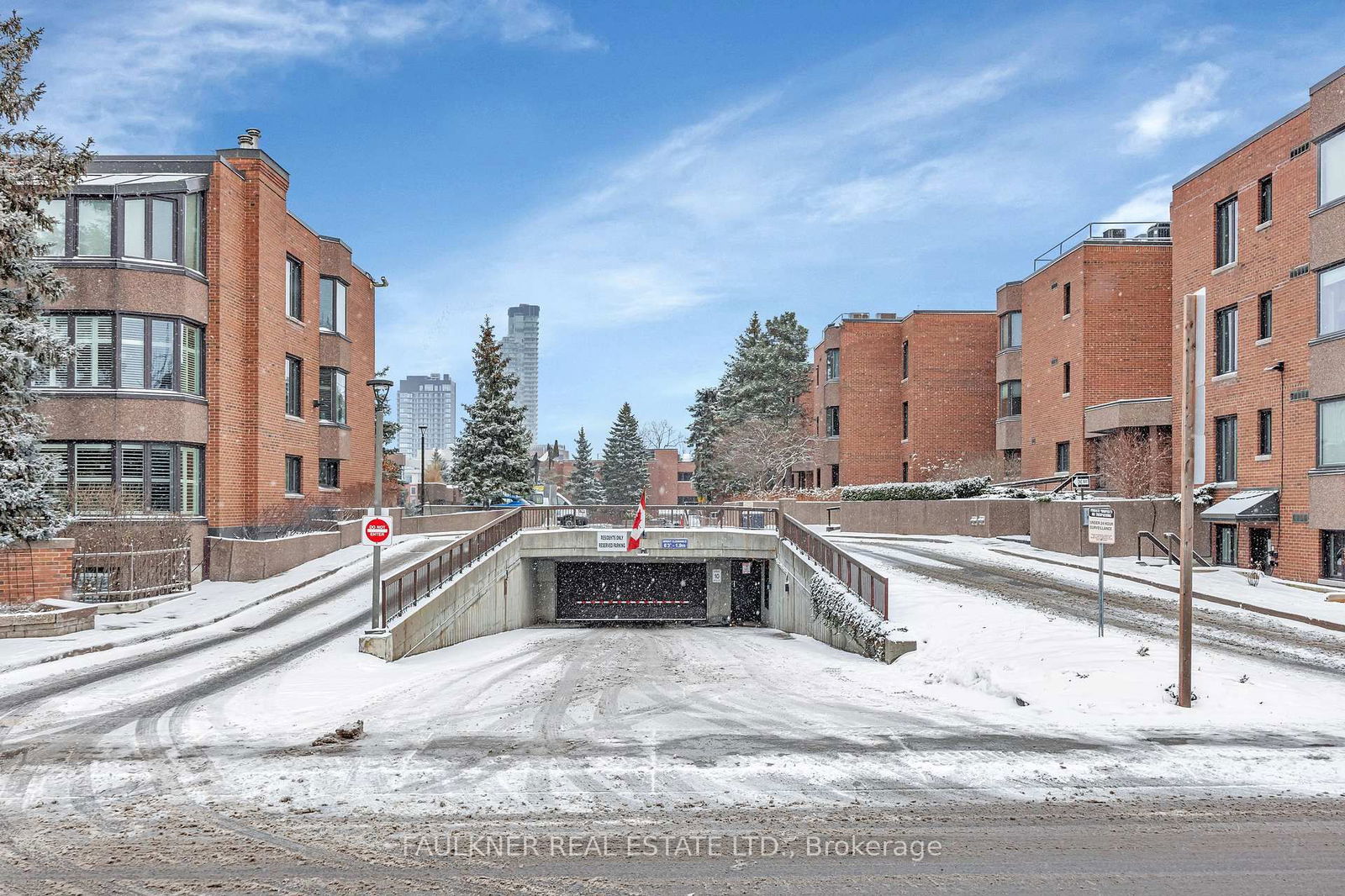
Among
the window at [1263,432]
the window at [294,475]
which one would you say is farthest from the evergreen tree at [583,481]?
the window at [1263,432]

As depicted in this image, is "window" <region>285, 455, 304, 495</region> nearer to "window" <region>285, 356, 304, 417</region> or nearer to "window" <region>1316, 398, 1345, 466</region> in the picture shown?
"window" <region>285, 356, 304, 417</region>

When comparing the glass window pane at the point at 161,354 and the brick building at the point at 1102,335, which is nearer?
the glass window pane at the point at 161,354

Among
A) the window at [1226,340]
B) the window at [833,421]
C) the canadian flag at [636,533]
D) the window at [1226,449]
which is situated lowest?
the canadian flag at [636,533]

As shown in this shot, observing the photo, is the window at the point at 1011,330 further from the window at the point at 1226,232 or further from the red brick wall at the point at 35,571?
the red brick wall at the point at 35,571

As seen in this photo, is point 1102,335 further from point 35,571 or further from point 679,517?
point 35,571

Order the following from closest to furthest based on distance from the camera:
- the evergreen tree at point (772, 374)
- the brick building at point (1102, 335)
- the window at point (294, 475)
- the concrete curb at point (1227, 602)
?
the concrete curb at point (1227, 602) < the window at point (294, 475) < the brick building at point (1102, 335) < the evergreen tree at point (772, 374)

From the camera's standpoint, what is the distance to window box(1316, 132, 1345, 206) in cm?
1959

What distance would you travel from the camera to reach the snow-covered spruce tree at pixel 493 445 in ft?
144

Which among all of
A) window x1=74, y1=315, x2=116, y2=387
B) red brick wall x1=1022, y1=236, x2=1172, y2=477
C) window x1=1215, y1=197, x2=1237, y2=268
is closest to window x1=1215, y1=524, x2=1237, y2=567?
window x1=1215, y1=197, x2=1237, y2=268

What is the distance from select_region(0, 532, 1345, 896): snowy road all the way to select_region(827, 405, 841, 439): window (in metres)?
37.7

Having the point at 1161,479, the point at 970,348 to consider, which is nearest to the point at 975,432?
the point at 970,348

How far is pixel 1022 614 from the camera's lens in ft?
49.8

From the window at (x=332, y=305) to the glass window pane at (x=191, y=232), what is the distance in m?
8.77

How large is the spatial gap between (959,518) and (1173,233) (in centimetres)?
1293
